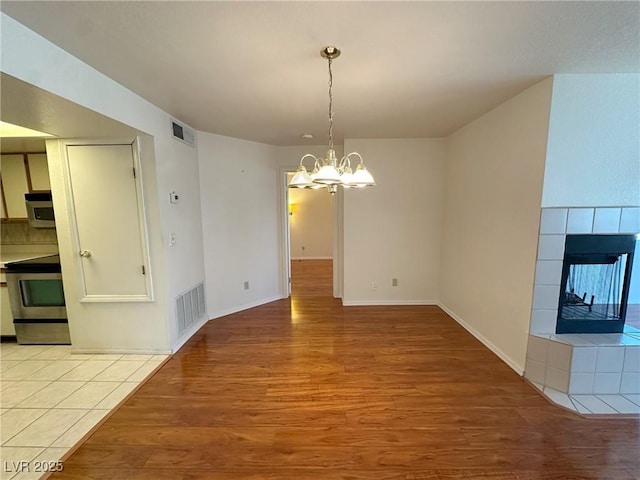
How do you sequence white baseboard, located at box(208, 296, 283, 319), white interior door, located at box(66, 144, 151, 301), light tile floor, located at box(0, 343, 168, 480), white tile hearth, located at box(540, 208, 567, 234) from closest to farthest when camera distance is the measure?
light tile floor, located at box(0, 343, 168, 480) → white tile hearth, located at box(540, 208, 567, 234) → white interior door, located at box(66, 144, 151, 301) → white baseboard, located at box(208, 296, 283, 319)

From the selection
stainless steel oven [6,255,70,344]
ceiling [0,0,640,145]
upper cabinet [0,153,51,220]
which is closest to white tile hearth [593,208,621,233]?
ceiling [0,0,640,145]

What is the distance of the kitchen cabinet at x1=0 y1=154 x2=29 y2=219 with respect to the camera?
3.04 meters

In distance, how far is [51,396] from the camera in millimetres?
2174

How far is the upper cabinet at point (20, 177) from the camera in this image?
3041mm

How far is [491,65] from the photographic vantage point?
184 centimetres

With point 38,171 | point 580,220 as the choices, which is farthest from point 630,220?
point 38,171

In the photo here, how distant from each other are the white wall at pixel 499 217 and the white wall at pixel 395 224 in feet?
1.19

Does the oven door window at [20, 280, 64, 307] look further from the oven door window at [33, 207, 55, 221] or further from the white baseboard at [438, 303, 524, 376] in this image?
the white baseboard at [438, 303, 524, 376]

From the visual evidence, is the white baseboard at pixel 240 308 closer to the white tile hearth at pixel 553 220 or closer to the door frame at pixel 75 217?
the door frame at pixel 75 217

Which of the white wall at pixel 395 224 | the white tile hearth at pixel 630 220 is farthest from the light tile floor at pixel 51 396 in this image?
the white tile hearth at pixel 630 220

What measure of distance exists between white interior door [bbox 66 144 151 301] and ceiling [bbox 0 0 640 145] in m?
0.78

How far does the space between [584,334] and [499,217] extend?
3.92 ft

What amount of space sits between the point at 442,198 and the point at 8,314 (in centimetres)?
559

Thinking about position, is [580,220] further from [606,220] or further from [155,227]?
[155,227]
